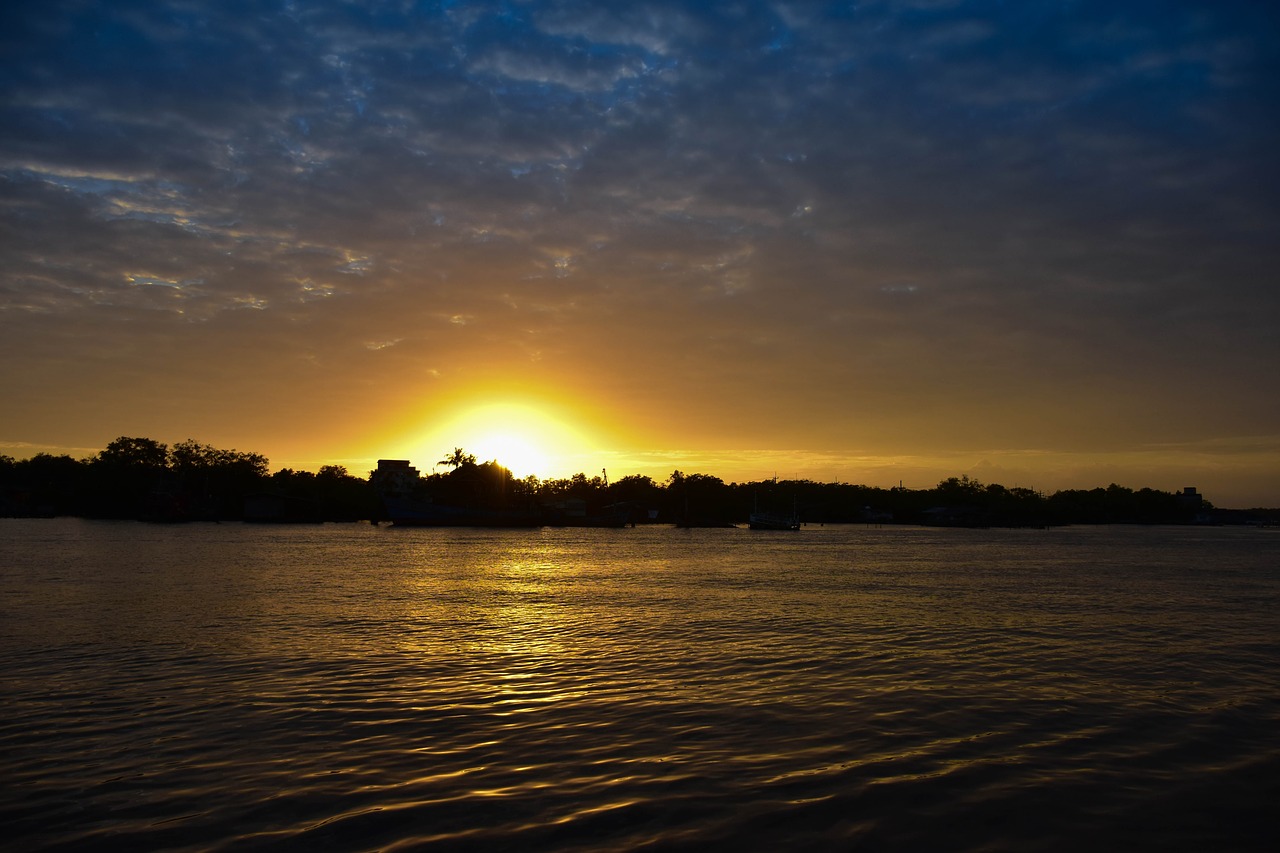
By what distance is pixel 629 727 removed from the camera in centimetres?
1335

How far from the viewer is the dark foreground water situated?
29.8 feet

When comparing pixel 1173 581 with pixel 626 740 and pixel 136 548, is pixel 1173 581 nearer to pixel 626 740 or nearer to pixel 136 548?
pixel 626 740

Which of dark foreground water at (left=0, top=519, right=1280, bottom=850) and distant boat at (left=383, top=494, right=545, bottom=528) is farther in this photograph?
distant boat at (left=383, top=494, right=545, bottom=528)

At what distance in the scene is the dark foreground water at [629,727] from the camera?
908 centimetres

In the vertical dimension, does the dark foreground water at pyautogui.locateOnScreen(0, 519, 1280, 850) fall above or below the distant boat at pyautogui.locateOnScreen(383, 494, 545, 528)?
below

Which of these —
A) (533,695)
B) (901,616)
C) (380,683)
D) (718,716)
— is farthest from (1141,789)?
(901,616)

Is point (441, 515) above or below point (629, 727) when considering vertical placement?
above

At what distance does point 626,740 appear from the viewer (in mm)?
12523

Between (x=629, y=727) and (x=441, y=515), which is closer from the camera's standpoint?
(x=629, y=727)

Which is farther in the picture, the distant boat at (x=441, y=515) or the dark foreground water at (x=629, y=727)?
the distant boat at (x=441, y=515)

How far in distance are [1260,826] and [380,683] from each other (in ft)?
48.8

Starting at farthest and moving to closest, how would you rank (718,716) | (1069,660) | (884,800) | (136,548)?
(136,548) < (1069,660) < (718,716) < (884,800)

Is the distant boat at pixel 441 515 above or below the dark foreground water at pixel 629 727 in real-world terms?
above

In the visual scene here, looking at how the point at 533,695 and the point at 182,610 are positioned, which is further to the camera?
the point at 182,610
